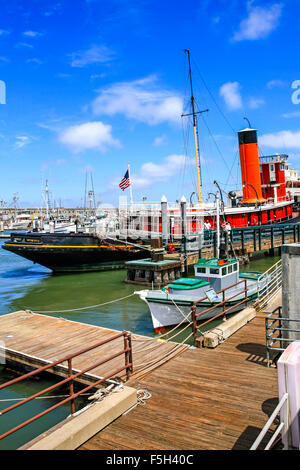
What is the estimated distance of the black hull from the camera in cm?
3112

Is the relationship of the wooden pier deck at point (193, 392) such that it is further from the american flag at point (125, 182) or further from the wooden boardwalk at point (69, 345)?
the american flag at point (125, 182)

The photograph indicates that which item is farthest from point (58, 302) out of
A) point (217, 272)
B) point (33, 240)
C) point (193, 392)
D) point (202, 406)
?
point (202, 406)

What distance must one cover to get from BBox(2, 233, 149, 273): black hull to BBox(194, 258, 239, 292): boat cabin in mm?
17067

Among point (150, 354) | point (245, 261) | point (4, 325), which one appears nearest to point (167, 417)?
point (150, 354)

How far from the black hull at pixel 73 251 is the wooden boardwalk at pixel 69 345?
53.5ft

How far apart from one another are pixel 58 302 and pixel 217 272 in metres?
11.7

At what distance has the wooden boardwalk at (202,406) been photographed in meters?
5.37

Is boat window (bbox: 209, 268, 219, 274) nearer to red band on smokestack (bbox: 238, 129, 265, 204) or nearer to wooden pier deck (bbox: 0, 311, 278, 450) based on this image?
wooden pier deck (bbox: 0, 311, 278, 450)

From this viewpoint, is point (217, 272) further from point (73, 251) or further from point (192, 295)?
point (73, 251)

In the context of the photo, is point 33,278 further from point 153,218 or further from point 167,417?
point 167,417

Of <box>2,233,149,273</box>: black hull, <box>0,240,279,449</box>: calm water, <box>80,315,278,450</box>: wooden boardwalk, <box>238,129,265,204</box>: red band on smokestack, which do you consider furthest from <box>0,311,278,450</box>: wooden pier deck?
<box>238,129,265,204</box>: red band on smokestack

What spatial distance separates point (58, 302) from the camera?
74.9ft

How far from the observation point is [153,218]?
1350 inches
